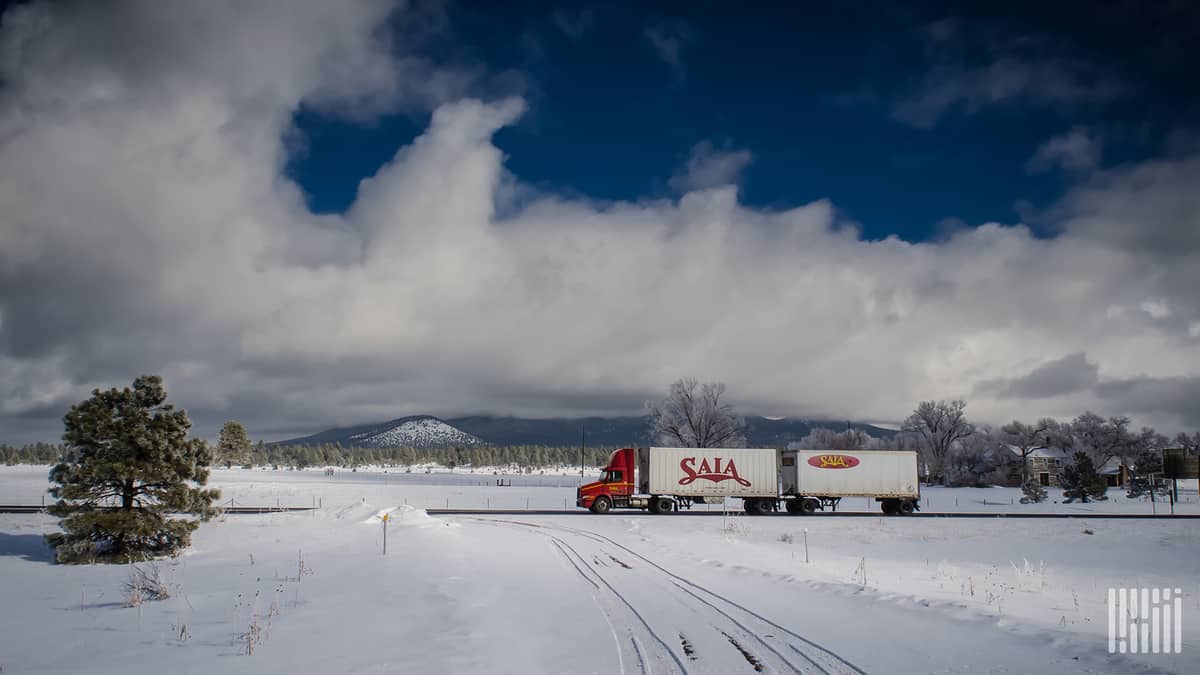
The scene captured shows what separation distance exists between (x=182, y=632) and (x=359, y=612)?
3.12m

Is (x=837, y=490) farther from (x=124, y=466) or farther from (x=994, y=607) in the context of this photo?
(x=124, y=466)

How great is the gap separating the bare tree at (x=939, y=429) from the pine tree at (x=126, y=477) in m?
94.1

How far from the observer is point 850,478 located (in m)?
44.7

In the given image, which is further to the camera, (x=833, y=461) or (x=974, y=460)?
(x=974, y=460)

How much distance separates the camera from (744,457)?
44.6 m

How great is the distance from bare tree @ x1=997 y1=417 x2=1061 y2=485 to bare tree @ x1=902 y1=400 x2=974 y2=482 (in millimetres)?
7442

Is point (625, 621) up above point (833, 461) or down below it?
above

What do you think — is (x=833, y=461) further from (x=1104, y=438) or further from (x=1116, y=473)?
(x=1104, y=438)

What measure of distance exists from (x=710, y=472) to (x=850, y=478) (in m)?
9.04

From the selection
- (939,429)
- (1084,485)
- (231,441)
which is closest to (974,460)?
(939,429)

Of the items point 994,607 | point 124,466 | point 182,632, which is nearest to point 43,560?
point 124,466

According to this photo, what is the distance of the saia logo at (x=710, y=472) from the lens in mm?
44469

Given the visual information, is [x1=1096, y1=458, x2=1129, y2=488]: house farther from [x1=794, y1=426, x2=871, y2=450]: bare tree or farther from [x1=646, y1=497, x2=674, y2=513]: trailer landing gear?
[x1=646, y1=497, x2=674, y2=513]: trailer landing gear

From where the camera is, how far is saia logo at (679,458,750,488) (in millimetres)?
44469
